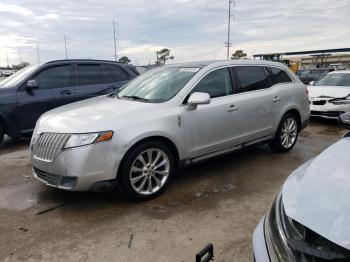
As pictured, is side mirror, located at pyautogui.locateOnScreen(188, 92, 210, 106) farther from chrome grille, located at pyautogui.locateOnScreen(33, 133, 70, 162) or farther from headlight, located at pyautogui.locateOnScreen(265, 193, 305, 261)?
headlight, located at pyautogui.locateOnScreen(265, 193, 305, 261)

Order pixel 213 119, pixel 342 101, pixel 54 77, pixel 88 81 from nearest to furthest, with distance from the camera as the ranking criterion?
pixel 213 119 < pixel 54 77 < pixel 88 81 < pixel 342 101

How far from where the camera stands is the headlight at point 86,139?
351 centimetres

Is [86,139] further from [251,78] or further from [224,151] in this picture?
[251,78]

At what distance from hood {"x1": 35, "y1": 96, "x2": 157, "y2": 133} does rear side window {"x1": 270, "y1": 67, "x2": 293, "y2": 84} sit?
2521mm

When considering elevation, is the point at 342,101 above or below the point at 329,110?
above

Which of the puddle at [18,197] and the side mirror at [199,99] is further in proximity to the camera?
the side mirror at [199,99]

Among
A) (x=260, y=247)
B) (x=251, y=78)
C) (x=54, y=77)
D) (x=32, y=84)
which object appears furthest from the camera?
(x=54, y=77)

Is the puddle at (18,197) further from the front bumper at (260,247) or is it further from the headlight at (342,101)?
the headlight at (342,101)

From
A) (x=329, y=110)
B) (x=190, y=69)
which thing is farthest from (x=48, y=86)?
(x=329, y=110)

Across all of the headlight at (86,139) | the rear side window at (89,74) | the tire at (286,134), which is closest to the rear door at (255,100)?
the tire at (286,134)

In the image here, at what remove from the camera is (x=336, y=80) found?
9.67 m

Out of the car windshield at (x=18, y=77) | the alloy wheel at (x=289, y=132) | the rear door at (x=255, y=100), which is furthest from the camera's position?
the car windshield at (x=18, y=77)

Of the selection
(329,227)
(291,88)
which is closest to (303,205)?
(329,227)

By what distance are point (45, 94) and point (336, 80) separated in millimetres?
7805
